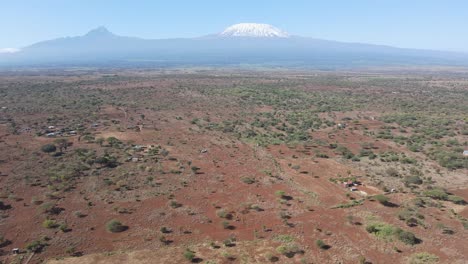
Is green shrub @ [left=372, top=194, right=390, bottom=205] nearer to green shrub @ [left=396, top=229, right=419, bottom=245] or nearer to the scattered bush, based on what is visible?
green shrub @ [left=396, top=229, right=419, bottom=245]

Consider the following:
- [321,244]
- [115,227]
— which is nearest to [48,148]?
[115,227]

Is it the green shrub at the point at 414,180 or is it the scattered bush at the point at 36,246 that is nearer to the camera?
the scattered bush at the point at 36,246

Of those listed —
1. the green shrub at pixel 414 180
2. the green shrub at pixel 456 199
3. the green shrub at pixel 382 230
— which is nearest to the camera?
the green shrub at pixel 382 230

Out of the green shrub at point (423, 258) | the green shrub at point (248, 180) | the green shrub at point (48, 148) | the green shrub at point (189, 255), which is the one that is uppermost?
the green shrub at point (48, 148)

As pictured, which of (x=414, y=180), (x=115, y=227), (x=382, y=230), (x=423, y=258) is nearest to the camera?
(x=423, y=258)

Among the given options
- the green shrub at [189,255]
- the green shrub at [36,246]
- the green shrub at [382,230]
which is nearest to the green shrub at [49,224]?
the green shrub at [36,246]

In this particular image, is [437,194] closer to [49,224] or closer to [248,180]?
[248,180]

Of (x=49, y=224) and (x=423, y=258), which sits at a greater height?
(x=49, y=224)

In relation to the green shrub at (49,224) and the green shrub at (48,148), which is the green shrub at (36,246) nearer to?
the green shrub at (49,224)

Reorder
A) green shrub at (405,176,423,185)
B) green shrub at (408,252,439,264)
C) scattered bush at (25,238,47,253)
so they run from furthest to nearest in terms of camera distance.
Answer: green shrub at (405,176,423,185), scattered bush at (25,238,47,253), green shrub at (408,252,439,264)

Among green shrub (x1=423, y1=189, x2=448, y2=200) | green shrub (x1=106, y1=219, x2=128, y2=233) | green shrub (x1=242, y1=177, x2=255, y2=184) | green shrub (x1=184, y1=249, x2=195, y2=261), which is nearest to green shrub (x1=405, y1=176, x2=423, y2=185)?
green shrub (x1=423, y1=189, x2=448, y2=200)
